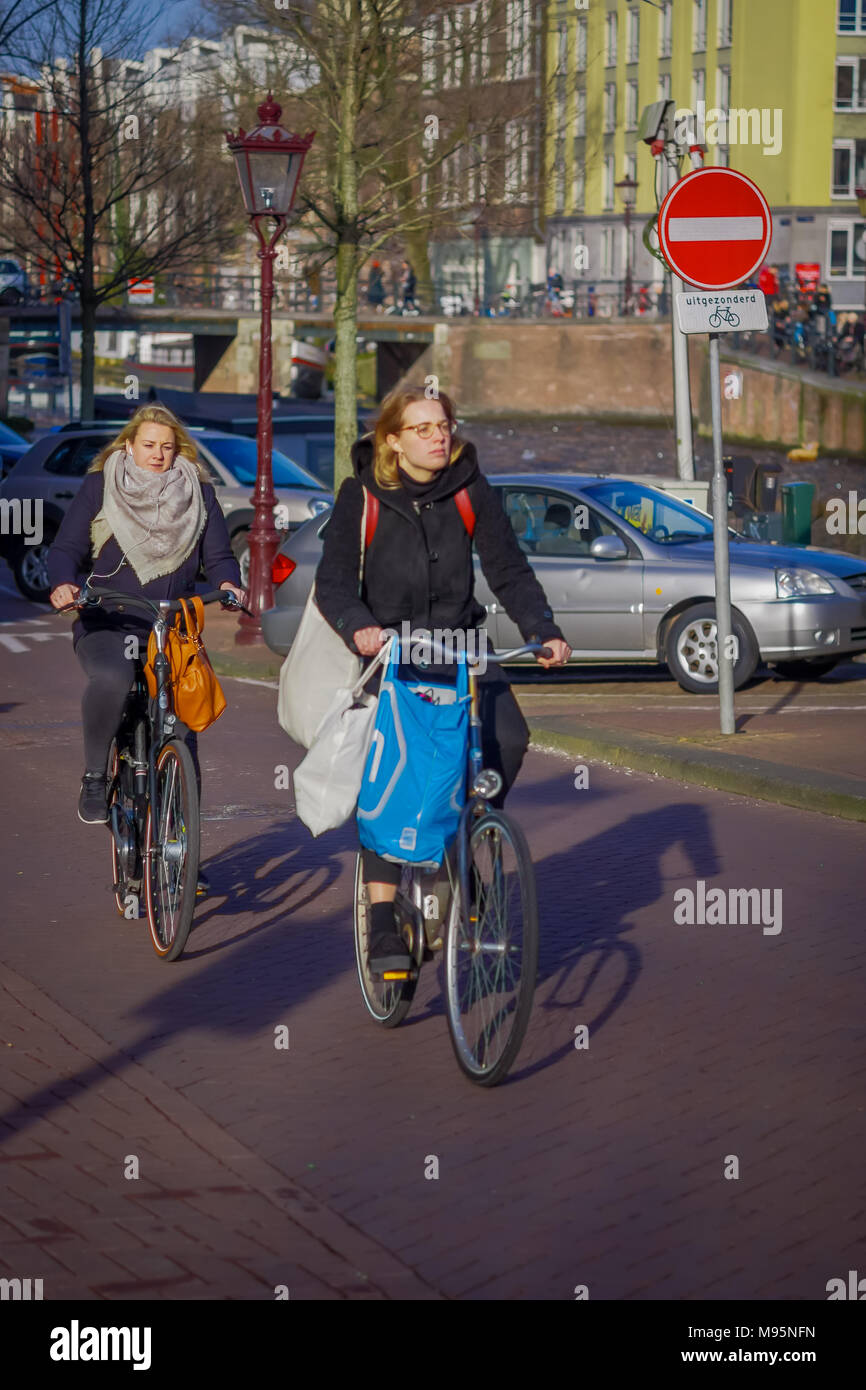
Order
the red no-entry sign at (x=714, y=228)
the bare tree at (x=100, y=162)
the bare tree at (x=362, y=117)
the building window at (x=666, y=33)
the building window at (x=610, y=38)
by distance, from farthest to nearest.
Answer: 1. the building window at (x=610, y=38)
2. the building window at (x=666, y=33)
3. the bare tree at (x=100, y=162)
4. the bare tree at (x=362, y=117)
5. the red no-entry sign at (x=714, y=228)

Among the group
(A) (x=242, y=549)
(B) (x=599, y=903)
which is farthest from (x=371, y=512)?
(A) (x=242, y=549)

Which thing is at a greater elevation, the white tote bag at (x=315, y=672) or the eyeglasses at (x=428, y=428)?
the eyeglasses at (x=428, y=428)

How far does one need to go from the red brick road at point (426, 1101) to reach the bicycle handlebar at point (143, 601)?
3.51 ft

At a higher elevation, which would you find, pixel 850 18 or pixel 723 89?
pixel 850 18

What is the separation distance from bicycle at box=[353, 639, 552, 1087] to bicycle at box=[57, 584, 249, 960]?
1.11 metres

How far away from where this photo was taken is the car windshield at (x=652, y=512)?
13.4 metres

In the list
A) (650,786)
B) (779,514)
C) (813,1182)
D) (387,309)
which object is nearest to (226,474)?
(779,514)

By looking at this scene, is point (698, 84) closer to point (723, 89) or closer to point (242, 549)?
point (723, 89)

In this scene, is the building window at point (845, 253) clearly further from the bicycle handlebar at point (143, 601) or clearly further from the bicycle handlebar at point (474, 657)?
the bicycle handlebar at point (474, 657)

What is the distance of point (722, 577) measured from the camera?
1053cm

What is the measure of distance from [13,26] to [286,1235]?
22.3m

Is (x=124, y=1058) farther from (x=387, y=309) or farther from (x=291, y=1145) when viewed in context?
(x=387, y=309)

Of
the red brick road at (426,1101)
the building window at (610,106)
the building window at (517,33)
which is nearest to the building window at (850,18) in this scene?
the building window at (610,106)

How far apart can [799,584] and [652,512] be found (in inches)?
48.6
